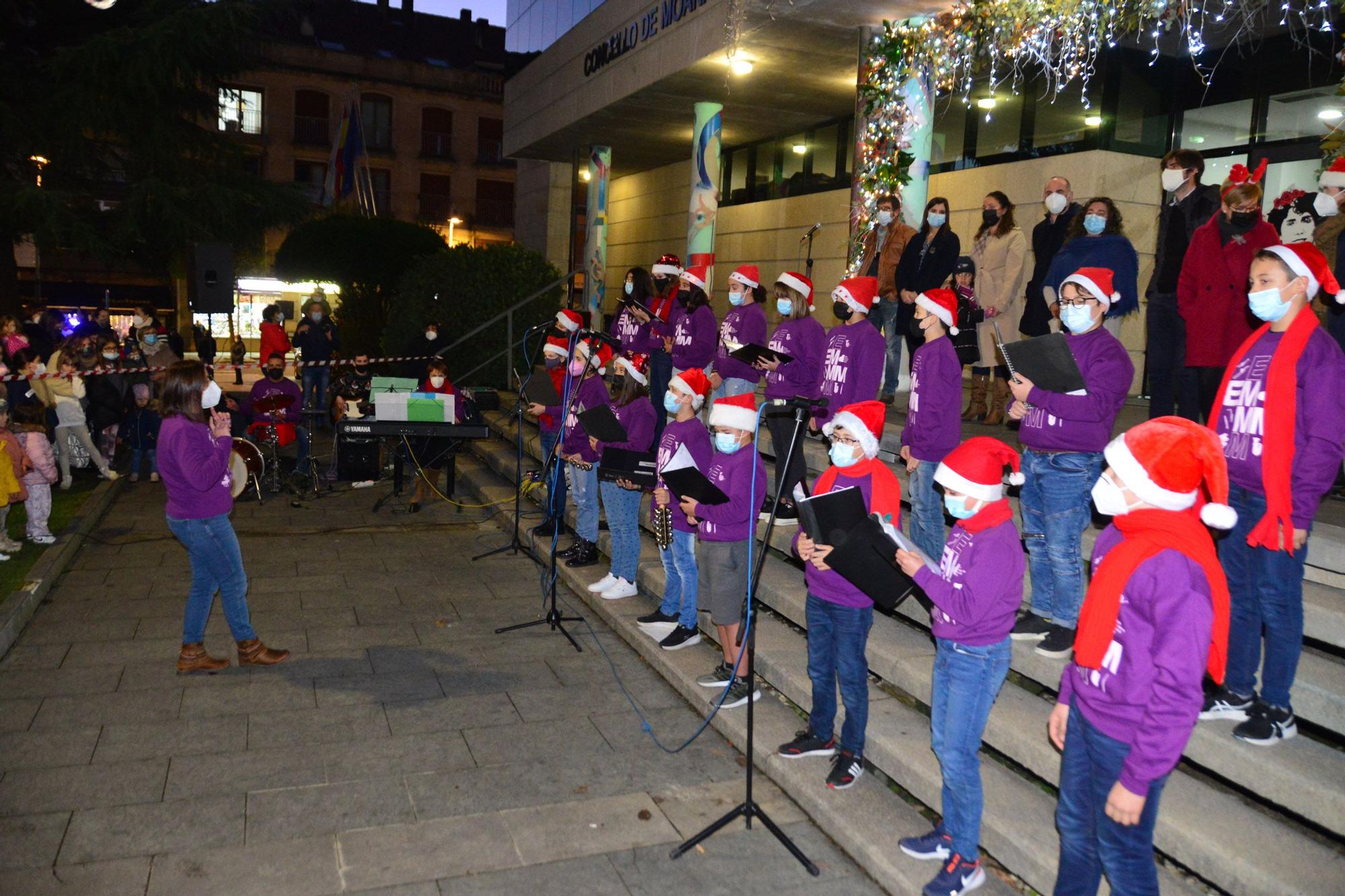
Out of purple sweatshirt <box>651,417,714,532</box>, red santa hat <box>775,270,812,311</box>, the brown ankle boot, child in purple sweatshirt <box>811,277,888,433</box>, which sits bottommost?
the brown ankle boot

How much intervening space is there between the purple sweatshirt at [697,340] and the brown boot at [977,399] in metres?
2.47

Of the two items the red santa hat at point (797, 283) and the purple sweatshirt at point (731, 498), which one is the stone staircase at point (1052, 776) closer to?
the purple sweatshirt at point (731, 498)

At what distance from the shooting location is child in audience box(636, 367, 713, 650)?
6.52 meters

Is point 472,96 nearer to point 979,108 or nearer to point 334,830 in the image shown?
point 979,108

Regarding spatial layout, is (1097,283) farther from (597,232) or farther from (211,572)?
(597,232)

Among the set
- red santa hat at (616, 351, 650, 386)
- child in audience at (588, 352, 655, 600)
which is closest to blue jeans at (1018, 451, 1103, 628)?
child in audience at (588, 352, 655, 600)

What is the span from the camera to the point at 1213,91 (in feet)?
37.0

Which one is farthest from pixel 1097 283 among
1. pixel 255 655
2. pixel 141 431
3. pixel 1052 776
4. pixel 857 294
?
pixel 141 431

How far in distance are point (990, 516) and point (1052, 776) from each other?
1395 mm

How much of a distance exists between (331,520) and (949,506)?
9.05 meters

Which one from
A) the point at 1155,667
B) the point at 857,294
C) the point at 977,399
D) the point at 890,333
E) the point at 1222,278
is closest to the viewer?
the point at 1155,667

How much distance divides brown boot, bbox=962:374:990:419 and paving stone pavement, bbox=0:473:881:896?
156 inches

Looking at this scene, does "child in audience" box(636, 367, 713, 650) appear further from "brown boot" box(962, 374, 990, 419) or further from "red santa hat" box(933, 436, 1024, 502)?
"brown boot" box(962, 374, 990, 419)

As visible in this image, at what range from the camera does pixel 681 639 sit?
23.3 feet
